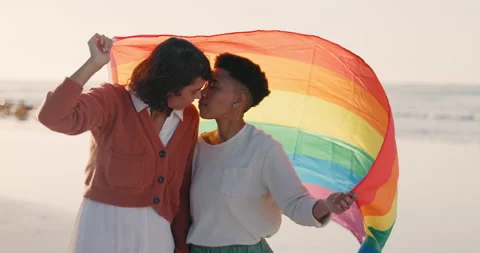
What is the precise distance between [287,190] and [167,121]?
1.45ft

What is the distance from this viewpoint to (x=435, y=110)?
15.6 metres

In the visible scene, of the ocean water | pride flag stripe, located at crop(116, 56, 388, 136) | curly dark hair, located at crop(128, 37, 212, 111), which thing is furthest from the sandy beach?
curly dark hair, located at crop(128, 37, 212, 111)

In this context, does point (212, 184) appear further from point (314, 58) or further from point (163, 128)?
point (314, 58)

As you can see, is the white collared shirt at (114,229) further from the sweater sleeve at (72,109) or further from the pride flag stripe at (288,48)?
the pride flag stripe at (288,48)

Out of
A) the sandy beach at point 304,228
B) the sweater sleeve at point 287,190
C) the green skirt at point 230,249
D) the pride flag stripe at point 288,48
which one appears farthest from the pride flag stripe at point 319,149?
the sandy beach at point 304,228

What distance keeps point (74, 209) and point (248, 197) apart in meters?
3.67

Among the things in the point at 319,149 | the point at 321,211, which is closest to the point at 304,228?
the point at 319,149

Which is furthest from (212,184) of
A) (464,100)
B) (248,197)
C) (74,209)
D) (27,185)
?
(464,100)

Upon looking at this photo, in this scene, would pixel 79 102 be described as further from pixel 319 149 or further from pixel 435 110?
pixel 435 110

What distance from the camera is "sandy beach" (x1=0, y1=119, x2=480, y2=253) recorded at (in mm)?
5398

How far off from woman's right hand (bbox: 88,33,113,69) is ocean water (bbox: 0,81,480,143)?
8622 millimetres

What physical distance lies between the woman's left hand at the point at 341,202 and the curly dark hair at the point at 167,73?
0.56 meters

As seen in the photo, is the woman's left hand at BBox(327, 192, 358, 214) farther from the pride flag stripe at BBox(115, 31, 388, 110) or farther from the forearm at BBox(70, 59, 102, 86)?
the forearm at BBox(70, 59, 102, 86)

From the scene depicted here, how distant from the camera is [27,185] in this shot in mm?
7172
